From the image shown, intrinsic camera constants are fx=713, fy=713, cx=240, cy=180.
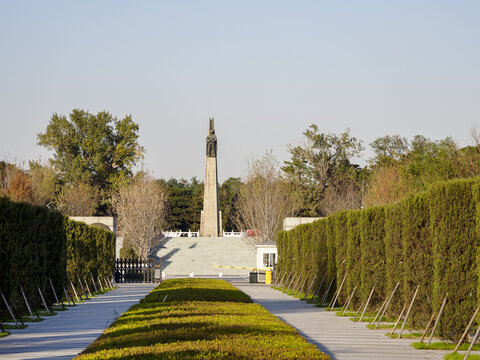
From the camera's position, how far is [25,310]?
19078 millimetres

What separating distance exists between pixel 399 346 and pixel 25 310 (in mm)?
10434

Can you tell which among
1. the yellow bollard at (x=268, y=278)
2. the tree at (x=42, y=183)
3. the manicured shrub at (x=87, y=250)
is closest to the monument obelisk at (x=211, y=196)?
the tree at (x=42, y=183)

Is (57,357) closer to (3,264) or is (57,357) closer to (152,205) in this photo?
(3,264)

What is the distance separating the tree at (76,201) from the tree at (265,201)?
A: 71.3 ft

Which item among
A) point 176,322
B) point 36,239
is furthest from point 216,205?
point 176,322

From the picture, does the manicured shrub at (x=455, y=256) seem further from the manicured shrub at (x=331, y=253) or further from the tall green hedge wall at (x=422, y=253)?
the manicured shrub at (x=331, y=253)

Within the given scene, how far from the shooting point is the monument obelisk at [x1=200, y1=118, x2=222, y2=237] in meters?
73.8

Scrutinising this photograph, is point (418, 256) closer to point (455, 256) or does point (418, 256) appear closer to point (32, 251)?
point (455, 256)

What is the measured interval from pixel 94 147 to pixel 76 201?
1108 cm

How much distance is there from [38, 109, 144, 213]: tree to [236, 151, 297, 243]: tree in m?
25.4

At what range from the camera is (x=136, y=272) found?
4534 cm

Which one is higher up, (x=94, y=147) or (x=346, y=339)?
(x=94, y=147)

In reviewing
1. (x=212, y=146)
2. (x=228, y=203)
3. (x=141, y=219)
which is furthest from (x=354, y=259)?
(x=228, y=203)

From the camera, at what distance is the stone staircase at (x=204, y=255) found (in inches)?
2436
